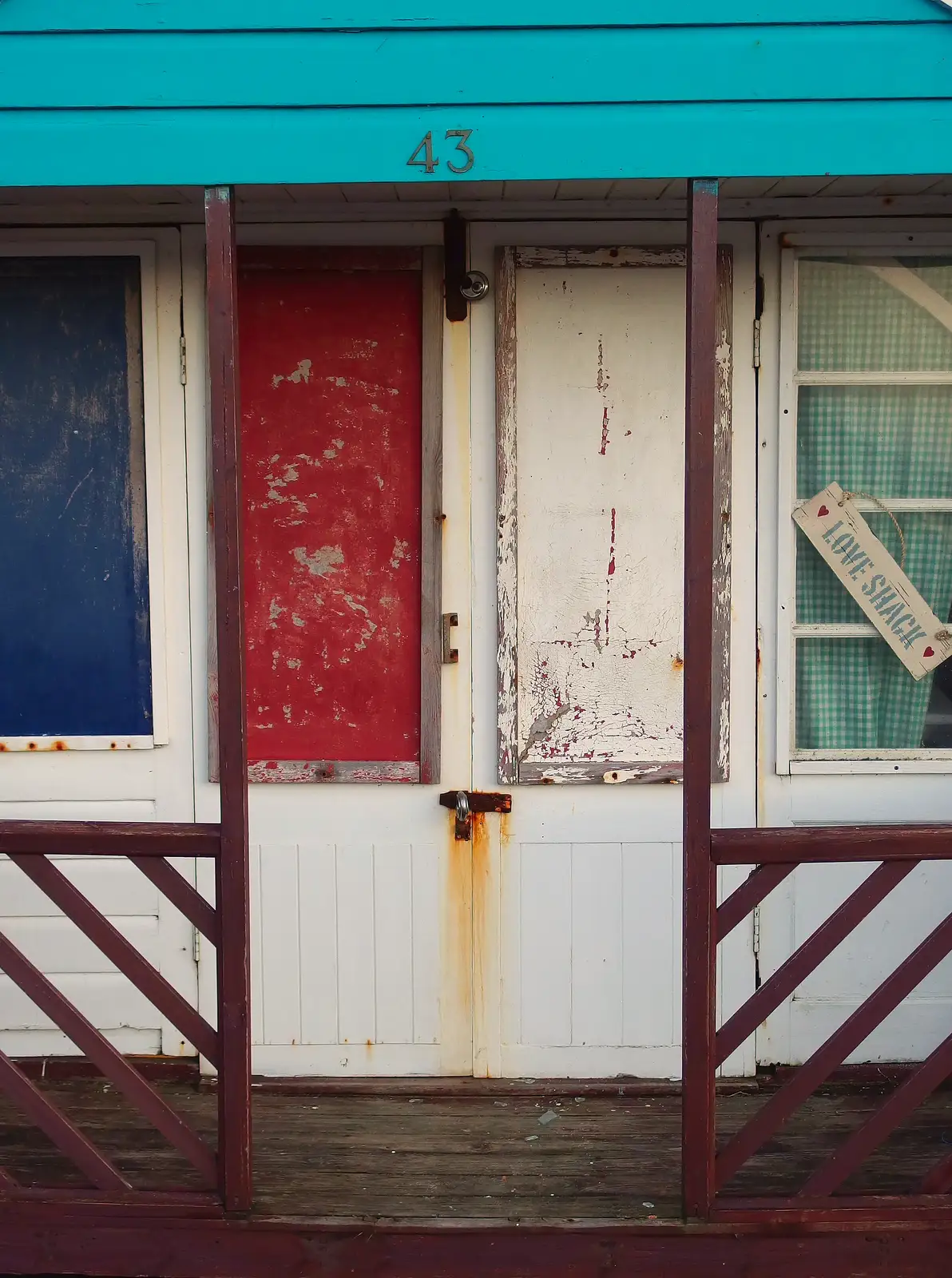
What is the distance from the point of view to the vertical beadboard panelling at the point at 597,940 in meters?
3.49

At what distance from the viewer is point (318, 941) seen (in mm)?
3500

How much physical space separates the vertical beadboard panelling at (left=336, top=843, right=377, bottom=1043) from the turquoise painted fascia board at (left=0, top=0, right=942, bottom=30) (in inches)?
94.4

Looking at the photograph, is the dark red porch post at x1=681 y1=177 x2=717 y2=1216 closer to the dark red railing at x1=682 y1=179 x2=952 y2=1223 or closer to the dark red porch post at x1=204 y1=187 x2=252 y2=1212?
the dark red railing at x1=682 y1=179 x2=952 y2=1223

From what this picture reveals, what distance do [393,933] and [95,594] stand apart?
151cm

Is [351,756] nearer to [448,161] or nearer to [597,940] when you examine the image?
[597,940]

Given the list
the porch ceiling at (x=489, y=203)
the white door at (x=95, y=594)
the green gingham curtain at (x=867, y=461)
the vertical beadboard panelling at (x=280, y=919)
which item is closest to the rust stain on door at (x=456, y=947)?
the vertical beadboard panelling at (x=280, y=919)

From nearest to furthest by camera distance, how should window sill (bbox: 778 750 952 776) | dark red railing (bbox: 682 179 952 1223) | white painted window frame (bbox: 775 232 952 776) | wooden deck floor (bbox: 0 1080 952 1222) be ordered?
dark red railing (bbox: 682 179 952 1223), wooden deck floor (bbox: 0 1080 952 1222), white painted window frame (bbox: 775 232 952 776), window sill (bbox: 778 750 952 776)

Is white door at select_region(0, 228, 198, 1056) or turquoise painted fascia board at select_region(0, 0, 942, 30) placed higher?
turquoise painted fascia board at select_region(0, 0, 942, 30)

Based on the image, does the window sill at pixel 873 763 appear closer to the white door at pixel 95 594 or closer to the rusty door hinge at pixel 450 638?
the rusty door hinge at pixel 450 638

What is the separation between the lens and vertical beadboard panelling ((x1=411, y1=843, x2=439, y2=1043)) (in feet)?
11.5

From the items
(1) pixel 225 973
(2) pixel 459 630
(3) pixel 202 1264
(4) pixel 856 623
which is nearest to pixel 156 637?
(2) pixel 459 630

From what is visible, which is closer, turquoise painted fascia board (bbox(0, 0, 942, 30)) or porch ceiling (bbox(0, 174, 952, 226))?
turquoise painted fascia board (bbox(0, 0, 942, 30))

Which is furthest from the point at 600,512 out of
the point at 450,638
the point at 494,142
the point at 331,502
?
the point at 494,142

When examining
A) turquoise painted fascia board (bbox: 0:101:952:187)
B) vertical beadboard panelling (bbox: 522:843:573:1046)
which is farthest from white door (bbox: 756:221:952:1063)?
turquoise painted fascia board (bbox: 0:101:952:187)
